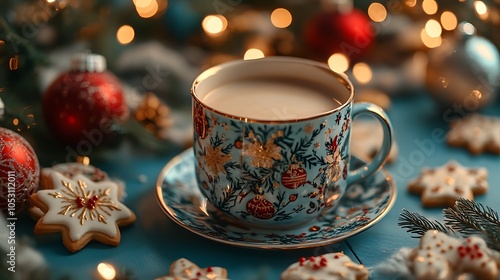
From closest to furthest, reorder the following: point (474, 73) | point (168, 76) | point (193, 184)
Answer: point (193, 184) < point (474, 73) < point (168, 76)

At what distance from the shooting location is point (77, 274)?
0.85m

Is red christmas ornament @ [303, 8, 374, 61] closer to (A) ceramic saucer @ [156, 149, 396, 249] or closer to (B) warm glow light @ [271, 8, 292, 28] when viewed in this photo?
(B) warm glow light @ [271, 8, 292, 28]

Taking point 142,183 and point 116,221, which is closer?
point 116,221

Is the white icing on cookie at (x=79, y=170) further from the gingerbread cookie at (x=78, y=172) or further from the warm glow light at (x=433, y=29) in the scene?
the warm glow light at (x=433, y=29)

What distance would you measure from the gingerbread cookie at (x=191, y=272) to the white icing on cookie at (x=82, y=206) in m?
0.12

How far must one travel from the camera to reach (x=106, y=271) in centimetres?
86

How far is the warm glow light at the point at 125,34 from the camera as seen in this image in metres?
1.31

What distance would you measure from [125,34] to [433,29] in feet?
2.06

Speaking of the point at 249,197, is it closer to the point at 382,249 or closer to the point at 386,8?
the point at 382,249

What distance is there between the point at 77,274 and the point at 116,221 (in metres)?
0.11

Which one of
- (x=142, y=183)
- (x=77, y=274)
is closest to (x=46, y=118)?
(x=142, y=183)

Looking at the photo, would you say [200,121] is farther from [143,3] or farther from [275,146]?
[143,3]

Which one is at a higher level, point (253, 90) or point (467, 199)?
point (253, 90)

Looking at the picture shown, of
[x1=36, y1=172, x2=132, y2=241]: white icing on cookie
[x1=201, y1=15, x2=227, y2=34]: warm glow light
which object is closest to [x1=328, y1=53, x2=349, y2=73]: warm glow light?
[x1=201, y1=15, x2=227, y2=34]: warm glow light
